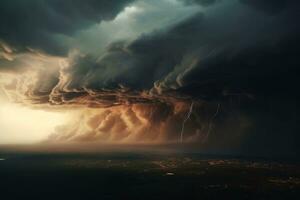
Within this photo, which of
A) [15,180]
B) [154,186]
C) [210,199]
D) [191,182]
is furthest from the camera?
[15,180]

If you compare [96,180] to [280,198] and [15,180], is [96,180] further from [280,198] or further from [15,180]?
[280,198]

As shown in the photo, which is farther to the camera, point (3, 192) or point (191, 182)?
point (191, 182)

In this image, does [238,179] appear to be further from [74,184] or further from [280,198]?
[74,184]

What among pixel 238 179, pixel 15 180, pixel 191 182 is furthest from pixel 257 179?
pixel 15 180

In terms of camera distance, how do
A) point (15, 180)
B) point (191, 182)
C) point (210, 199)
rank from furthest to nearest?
1. point (15, 180)
2. point (191, 182)
3. point (210, 199)

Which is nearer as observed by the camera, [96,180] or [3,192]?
[3,192]

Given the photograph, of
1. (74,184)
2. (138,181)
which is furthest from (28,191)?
(138,181)

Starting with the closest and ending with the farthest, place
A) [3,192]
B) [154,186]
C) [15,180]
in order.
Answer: [3,192] → [154,186] → [15,180]

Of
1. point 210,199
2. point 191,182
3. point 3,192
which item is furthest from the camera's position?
point 191,182

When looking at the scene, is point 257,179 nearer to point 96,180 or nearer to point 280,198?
point 280,198
